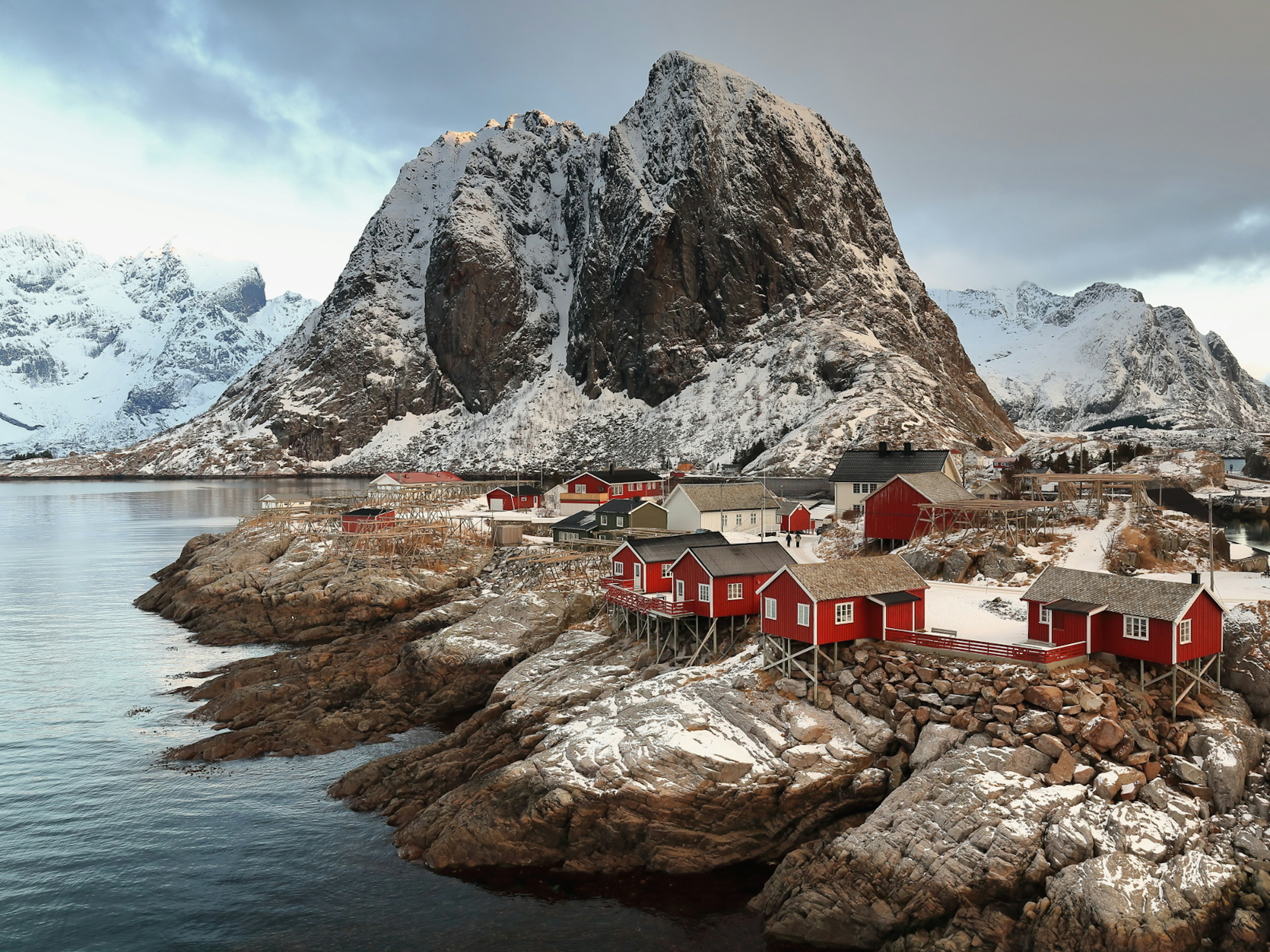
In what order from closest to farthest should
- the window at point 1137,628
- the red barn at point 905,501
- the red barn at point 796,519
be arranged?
1. the window at point 1137,628
2. the red barn at point 905,501
3. the red barn at point 796,519

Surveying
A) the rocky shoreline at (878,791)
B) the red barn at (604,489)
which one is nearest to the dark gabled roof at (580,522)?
the red barn at (604,489)

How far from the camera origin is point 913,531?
48594 millimetres

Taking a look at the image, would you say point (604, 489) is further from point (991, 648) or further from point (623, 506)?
point (991, 648)

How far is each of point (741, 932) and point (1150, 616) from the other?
16.4 m

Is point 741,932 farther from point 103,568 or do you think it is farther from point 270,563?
point 103,568

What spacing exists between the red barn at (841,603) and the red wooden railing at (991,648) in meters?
0.65

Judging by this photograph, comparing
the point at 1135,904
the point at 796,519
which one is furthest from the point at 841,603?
the point at 796,519

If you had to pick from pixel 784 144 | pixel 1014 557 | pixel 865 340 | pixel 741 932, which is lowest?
pixel 741 932

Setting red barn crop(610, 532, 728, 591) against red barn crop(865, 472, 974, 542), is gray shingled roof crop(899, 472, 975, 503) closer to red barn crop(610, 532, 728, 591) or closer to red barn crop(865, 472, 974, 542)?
red barn crop(865, 472, 974, 542)

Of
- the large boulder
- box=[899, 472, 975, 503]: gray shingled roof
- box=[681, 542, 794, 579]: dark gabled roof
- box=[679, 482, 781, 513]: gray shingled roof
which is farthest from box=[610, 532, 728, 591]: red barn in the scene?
the large boulder

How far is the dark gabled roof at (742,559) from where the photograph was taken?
3600 cm

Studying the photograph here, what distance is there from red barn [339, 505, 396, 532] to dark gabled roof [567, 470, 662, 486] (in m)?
20.2

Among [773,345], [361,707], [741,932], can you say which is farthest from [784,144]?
[741,932]

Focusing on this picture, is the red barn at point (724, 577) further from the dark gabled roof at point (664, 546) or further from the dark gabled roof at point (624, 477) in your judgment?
the dark gabled roof at point (624, 477)
